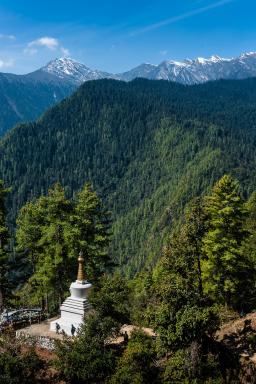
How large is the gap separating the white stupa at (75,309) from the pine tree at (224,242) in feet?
35.3

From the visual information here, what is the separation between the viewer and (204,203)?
45969 millimetres

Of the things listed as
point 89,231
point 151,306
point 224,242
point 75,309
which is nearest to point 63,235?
point 89,231

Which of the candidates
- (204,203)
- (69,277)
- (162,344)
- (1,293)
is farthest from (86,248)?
(162,344)

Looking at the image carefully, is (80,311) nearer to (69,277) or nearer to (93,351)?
(93,351)

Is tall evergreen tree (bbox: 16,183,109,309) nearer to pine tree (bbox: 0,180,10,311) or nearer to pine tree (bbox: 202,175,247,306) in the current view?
pine tree (bbox: 0,180,10,311)

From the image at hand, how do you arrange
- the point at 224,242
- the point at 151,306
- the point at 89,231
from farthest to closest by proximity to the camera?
the point at 89,231 → the point at 224,242 → the point at 151,306

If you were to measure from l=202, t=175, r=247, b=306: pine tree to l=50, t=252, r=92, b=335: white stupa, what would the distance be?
10.7 meters

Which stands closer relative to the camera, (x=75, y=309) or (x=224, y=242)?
(x=75, y=309)

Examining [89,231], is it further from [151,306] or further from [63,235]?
[151,306]

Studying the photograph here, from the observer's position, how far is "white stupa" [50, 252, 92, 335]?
37.9m

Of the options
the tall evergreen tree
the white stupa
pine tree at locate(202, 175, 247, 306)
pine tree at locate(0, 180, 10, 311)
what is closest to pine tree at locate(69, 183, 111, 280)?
the tall evergreen tree

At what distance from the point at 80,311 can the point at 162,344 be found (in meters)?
8.92

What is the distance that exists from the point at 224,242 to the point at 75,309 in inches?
528

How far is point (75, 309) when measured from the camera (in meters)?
38.1
